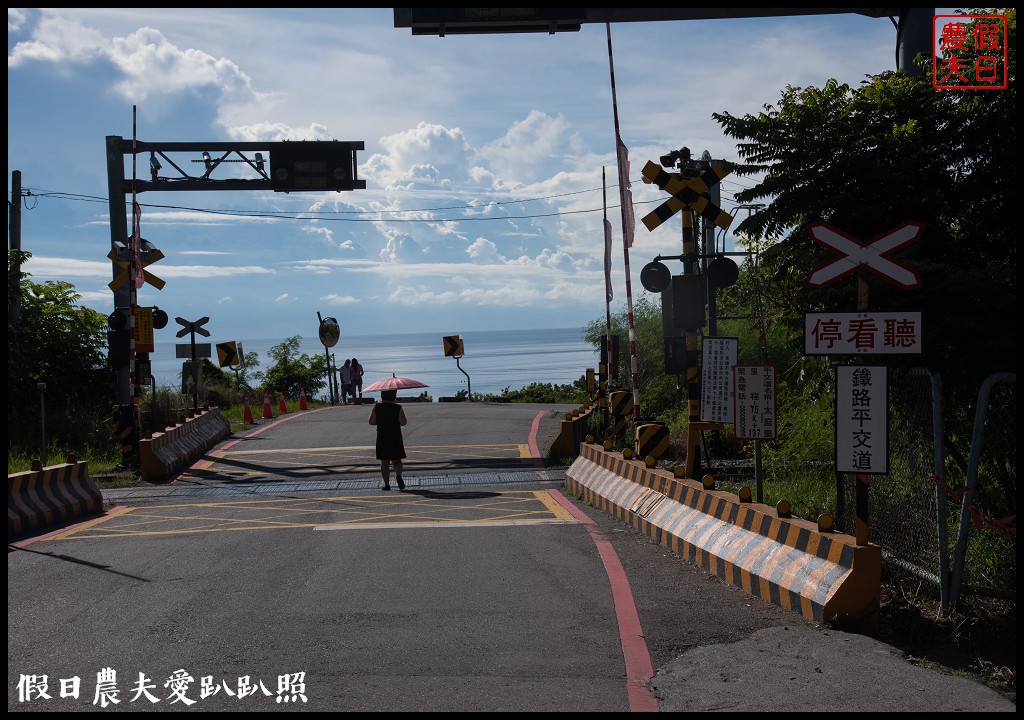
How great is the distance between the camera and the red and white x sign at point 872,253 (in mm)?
7430

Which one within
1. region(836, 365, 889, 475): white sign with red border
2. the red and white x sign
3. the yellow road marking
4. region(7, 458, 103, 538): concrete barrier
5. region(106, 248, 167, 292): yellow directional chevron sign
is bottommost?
the yellow road marking

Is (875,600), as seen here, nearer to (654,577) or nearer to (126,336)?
(654,577)

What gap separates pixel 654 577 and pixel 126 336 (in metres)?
15.3

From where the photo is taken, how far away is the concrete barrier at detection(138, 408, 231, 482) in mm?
18984

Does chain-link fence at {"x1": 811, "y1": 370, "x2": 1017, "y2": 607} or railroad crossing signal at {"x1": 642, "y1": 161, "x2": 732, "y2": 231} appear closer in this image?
chain-link fence at {"x1": 811, "y1": 370, "x2": 1017, "y2": 607}

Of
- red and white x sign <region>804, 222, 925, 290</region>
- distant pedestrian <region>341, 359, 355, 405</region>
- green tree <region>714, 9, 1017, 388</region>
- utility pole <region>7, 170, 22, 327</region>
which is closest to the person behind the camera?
red and white x sign <region>804, 222, 925, 290</region>

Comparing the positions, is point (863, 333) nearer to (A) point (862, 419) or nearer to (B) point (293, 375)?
(A) point (862, 419)

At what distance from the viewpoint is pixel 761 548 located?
330 inches

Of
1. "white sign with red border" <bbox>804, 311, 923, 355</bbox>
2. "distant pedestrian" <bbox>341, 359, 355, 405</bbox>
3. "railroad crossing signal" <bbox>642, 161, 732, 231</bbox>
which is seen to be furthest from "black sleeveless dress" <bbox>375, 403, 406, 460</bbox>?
"distant pedestrian" <bbox>341, 359, 355, 405</bbox>

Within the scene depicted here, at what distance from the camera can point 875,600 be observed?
7145mm

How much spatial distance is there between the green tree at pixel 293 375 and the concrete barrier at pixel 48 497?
30.9m

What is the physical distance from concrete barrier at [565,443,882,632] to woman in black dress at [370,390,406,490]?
541cm

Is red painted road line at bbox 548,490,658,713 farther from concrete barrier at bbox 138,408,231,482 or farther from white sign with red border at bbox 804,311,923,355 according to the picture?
concrete barrier at bbox 138,408,231,482

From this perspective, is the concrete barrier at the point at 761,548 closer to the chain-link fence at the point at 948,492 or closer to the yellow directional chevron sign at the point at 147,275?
the chain-link fence at the point at 948,492
